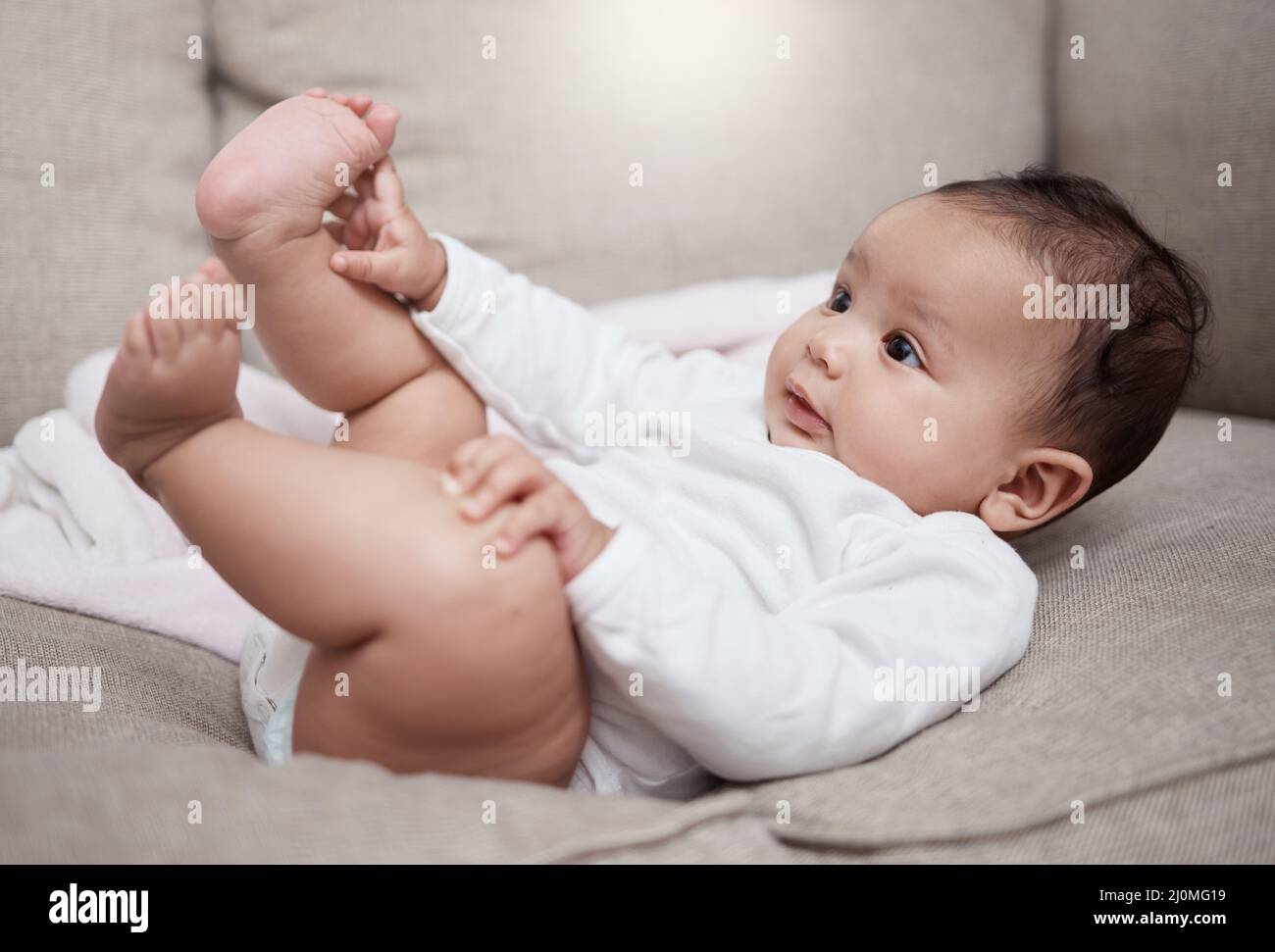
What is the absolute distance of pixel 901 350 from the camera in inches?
39.3

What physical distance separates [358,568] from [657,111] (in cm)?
101

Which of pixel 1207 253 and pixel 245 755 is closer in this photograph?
pixel 245 755

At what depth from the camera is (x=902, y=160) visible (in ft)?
5.13

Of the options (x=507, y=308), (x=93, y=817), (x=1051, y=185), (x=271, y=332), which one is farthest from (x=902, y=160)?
(x=93, y=817)

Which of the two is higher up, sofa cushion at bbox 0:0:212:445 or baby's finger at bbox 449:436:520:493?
sofa cushion at bbox 0:0:212:445

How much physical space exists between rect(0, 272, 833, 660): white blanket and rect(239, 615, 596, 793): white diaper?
0.12 m

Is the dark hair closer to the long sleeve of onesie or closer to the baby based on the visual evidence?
the baby

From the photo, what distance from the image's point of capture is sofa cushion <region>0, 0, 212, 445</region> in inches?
49.7

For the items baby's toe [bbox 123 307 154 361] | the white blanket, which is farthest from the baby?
the white blanket

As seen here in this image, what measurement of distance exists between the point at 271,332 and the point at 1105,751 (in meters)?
0.75

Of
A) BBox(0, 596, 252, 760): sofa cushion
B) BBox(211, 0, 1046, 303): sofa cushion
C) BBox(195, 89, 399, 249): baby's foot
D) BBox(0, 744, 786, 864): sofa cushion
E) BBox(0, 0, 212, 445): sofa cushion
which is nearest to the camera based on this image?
BBox(0, 744, 786, 864): sofa cushion
